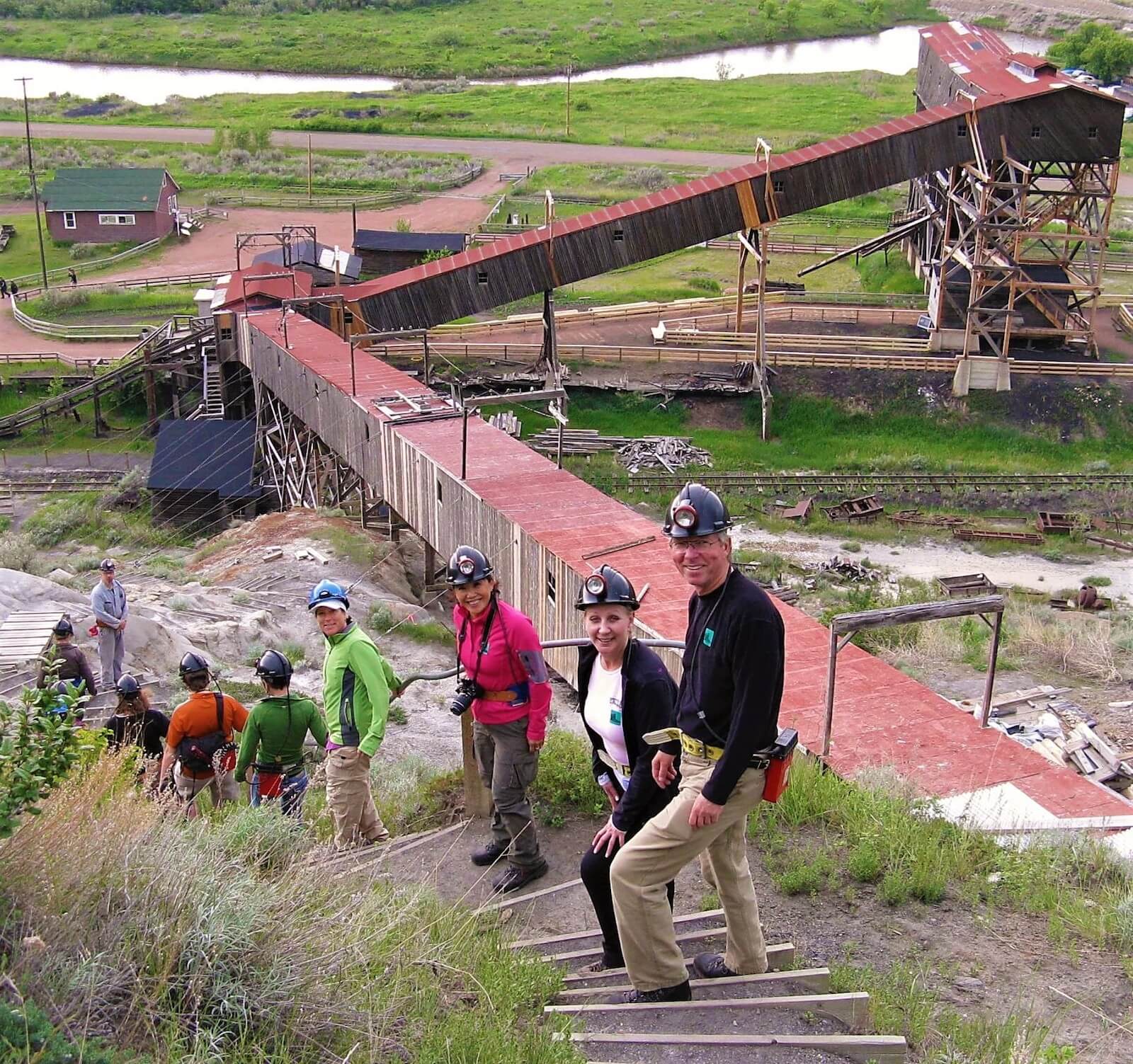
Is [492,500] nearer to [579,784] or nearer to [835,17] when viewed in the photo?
[579,784]

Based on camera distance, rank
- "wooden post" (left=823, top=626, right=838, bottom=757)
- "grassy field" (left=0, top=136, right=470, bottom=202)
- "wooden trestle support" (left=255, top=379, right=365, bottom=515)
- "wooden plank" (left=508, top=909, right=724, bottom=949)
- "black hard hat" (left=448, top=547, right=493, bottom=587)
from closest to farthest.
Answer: "wooden plank" (left=508, top=909, right=724, bottom=949) → "black hard hat" (left=448, top=547, right=493, bottom=587) → "wooden post" (left=823, top=626, right=838, bottom=757) → "wooden trestle support" (left=255, top=379, right=365, bottom=515) → "grassy field" (left=0, top=136, right=470, bottom=202)

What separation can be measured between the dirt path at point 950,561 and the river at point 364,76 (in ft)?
224

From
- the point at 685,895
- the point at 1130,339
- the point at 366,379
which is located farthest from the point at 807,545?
the point at 685,895

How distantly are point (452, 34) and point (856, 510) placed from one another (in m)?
80.0

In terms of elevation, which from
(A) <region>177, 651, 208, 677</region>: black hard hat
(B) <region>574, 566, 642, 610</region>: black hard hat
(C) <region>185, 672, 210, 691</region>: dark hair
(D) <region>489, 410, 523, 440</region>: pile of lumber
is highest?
(B) <region>574, 566, 642, 610</region>: black hard hat

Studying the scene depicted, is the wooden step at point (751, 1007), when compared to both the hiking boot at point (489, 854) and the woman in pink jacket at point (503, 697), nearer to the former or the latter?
the woman in pink jacket at point (503, 697)

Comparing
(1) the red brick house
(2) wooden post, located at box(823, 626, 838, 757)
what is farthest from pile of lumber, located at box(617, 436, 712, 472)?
(1) the red brick house

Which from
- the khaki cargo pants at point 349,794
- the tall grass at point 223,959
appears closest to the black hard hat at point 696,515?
the tall grass at point 223,959

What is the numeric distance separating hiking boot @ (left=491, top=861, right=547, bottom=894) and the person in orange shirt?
2164mm

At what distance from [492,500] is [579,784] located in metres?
9.09

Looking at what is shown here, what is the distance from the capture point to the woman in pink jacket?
7.45 meters

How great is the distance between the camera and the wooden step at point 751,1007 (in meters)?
5.83

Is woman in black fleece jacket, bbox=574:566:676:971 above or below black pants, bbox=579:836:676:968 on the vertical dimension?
above

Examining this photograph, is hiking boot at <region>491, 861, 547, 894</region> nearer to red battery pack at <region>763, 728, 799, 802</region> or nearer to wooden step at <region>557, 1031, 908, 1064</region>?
wooden step at <region>557, 1031, 908, 1064</region>
